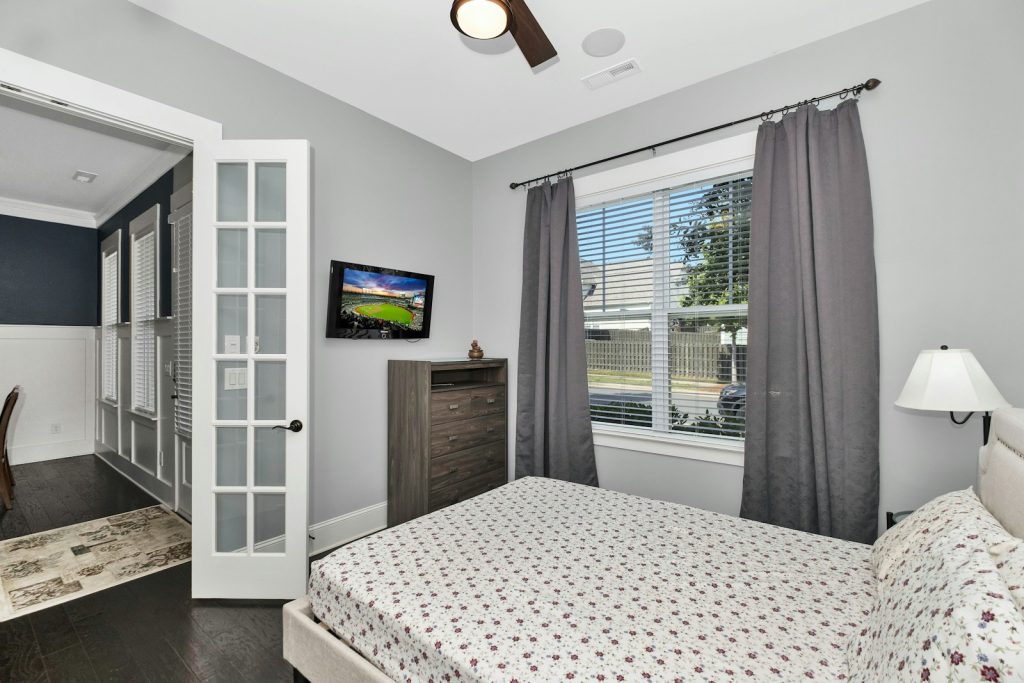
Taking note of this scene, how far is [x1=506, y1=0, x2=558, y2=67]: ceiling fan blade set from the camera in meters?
1.71

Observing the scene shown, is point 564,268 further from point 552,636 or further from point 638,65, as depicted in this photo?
point 552,636

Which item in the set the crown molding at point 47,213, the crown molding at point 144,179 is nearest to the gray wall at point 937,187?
the crown molding at point 144,179

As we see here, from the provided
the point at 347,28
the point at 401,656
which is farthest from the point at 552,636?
the point at 347,28

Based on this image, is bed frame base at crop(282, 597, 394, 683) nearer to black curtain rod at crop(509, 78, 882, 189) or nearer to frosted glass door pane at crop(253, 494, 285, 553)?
frosted glass door pane at crop(253, 494, 285, 553)

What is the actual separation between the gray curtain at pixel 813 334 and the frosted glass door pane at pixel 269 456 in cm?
252

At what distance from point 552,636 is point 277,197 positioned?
2393mm

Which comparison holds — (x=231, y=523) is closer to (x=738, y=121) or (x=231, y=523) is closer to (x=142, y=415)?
(x=142, y=415)

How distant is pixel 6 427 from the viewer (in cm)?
378

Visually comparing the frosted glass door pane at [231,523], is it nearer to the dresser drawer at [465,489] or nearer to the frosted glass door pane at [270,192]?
the dresser drawer at [465,489]

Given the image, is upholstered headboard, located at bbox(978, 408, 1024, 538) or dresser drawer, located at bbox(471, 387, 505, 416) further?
dresser drawer, located at bbox(471, 387, 505, 416)

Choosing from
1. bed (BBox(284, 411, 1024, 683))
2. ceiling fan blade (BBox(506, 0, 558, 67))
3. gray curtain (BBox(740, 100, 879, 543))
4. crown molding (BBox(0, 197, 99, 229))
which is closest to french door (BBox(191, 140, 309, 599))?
bed (BBox(284, 411, 1024, 683))

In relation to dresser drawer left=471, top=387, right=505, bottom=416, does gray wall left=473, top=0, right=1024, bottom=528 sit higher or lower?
higher

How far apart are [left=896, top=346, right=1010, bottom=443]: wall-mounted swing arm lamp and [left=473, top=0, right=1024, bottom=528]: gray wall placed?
0.45 m

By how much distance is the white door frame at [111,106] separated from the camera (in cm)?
199
